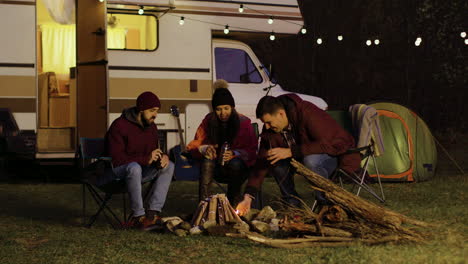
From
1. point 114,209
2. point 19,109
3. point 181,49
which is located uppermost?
point 181,49

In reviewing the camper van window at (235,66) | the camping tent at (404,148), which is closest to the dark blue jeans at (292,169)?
the camping tent at (404,148)

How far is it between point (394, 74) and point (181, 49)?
34.6ft

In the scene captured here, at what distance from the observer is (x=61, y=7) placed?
8.86 m

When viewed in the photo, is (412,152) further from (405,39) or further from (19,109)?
(405,39)

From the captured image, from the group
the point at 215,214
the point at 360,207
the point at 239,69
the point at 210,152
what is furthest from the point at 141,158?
the point at 239,69

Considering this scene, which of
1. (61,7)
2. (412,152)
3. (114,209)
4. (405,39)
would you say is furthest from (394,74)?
(114,209)

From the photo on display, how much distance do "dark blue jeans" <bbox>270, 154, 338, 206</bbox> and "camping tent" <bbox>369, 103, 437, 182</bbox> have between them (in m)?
3.20

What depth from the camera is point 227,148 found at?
222 inches

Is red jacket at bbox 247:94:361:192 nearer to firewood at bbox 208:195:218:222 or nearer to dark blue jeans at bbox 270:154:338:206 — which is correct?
dark blue jeans at bbox 270:154:338:206

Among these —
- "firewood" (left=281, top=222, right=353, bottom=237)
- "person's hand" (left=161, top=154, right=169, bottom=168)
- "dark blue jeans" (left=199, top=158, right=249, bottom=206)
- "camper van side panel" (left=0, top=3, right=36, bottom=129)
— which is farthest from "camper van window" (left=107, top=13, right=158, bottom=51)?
"firewood" (left=281, top=222, right=353, bottom=237)

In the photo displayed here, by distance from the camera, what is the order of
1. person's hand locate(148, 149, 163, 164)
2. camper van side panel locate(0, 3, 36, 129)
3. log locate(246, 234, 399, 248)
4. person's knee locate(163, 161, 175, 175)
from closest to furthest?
log locate(246, 234, 399, 248)
person's hand locate(148, 149, 163, 164)
person's knee locate(163, 161, 175, 175)
camper van side panel locate(0, 3, 36, 129)

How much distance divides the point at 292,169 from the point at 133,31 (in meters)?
4.31

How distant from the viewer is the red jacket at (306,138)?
5.14 m

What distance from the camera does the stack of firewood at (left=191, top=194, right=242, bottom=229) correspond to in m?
4.96
